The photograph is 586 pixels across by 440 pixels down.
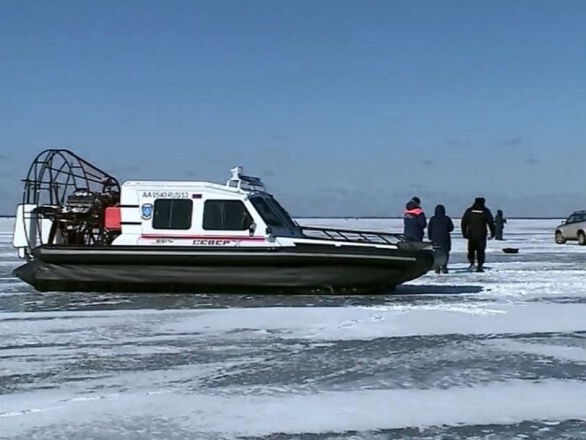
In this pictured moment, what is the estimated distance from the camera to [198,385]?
529 centimetres

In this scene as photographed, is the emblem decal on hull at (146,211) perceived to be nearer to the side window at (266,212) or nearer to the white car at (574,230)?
the side window at (266,212)

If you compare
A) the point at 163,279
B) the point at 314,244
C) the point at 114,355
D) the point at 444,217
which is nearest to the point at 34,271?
the point at 163,279

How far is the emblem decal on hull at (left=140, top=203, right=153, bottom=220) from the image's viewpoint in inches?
419

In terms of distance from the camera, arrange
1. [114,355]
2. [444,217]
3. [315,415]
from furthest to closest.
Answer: [444,217]
[114,355]
[315,415]

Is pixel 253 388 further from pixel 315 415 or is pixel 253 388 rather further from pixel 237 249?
pixel 237 249

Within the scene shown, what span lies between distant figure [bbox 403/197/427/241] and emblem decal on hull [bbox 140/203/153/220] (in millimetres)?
→ 5306

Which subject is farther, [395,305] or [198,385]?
[395,305]

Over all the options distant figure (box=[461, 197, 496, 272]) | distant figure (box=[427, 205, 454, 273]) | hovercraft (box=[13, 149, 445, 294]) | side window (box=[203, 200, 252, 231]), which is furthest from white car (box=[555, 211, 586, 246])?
side window (box=[203, 200, 252, 231])

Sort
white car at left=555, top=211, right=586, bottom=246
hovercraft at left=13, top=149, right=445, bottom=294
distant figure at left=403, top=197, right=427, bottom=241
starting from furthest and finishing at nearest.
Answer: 1. white car at left=555, top=211, right=586, bottom=246
2. distant figure at left=403, top=197, right=427, bottom=241
3. hovercraft at left=13, top=149, right=445, bottom=294

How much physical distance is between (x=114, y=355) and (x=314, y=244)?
4.43m

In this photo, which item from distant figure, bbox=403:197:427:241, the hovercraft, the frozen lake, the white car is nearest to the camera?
the frozen lake

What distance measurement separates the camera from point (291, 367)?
5.84m

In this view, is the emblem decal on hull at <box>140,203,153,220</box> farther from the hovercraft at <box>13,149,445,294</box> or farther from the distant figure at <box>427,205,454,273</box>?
the distant figure at <box>427,205,454,273</box>

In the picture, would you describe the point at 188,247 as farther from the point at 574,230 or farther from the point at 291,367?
the point at 574,230
